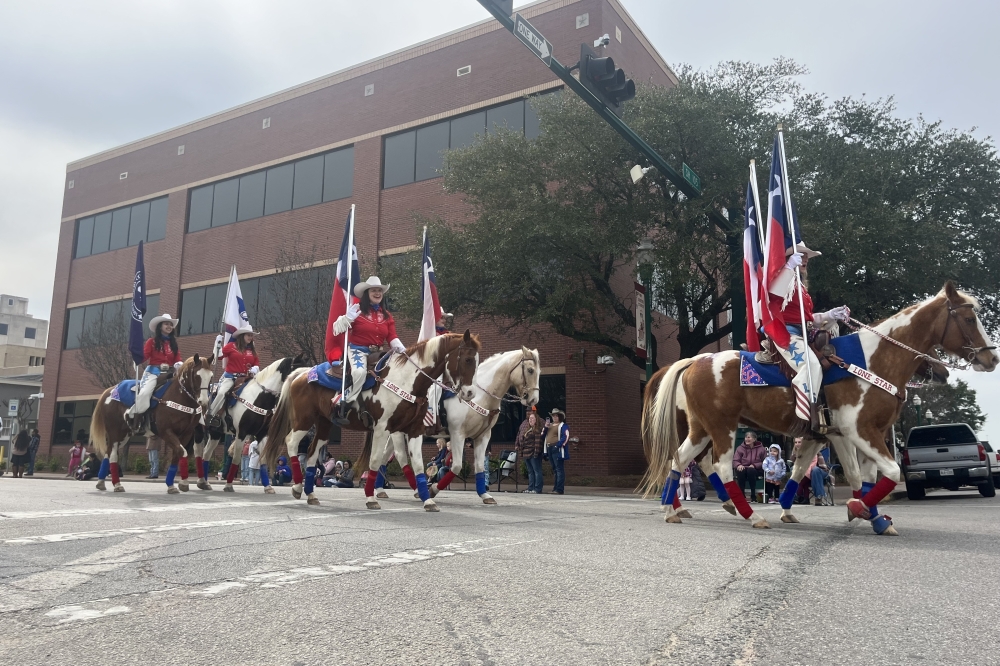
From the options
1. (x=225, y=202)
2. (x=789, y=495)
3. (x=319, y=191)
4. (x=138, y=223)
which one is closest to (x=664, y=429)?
(x=789, y=495)

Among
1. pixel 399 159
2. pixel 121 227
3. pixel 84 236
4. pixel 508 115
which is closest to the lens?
pixel 508 115

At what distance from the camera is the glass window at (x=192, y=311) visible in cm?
3553

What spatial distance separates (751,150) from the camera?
67.5 feet

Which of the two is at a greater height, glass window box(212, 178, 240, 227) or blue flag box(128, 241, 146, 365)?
glass window box(212, 178, 240, 227)

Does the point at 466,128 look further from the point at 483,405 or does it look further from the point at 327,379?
the point at 327,379

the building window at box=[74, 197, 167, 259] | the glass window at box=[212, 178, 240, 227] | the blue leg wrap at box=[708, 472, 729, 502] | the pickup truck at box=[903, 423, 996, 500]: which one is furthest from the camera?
the building window at box=[74, 197, 167, 259]

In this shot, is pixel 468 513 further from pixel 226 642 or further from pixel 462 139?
pixel 462 139

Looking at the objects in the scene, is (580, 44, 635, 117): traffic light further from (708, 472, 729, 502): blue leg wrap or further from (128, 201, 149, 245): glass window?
(128, 201, 149, 245): glass window

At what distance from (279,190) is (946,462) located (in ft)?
91.2

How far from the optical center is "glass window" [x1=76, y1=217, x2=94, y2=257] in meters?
41.5

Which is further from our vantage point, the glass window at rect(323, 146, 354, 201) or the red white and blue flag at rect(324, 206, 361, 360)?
the glass window at rect(323, 146, 354, 201)

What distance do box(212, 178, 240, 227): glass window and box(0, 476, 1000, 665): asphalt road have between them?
98.8 ft

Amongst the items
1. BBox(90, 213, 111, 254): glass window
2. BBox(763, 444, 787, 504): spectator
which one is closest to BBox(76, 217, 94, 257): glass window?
BBox(90, 213, 111, 254): glass window

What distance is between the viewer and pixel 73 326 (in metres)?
40.6
